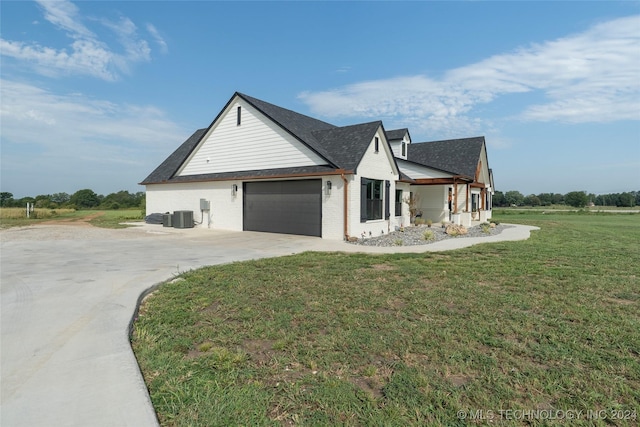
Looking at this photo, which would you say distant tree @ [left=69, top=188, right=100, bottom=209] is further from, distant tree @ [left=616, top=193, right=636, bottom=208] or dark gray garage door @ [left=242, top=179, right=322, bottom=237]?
distant tree @ [left=616, top=193, right=636, bottom=208]

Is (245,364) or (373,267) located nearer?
(245,364)

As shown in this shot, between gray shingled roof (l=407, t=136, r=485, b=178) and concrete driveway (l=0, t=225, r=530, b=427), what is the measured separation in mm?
20810

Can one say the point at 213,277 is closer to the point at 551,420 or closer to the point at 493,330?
the point at 493,330

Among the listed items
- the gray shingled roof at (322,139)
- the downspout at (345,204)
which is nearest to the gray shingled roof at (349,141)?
the gray shingled roof at (322,139)

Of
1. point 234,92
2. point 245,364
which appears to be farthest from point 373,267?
point 234,92

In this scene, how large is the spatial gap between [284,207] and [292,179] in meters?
1.45

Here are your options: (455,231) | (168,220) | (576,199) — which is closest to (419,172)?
(455,231)

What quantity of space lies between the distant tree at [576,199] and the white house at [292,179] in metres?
65.1

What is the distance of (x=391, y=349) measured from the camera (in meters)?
3.66

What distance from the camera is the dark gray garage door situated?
591 inches

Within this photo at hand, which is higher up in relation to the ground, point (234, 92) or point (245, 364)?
point (234, 92)

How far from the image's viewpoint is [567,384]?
294 centimetres

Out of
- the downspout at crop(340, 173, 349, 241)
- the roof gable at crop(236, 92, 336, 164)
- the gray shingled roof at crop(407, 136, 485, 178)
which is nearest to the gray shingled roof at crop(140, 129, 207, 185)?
the roof gable at crop(236, 92, 336, 164)

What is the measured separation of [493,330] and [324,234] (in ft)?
34.9
